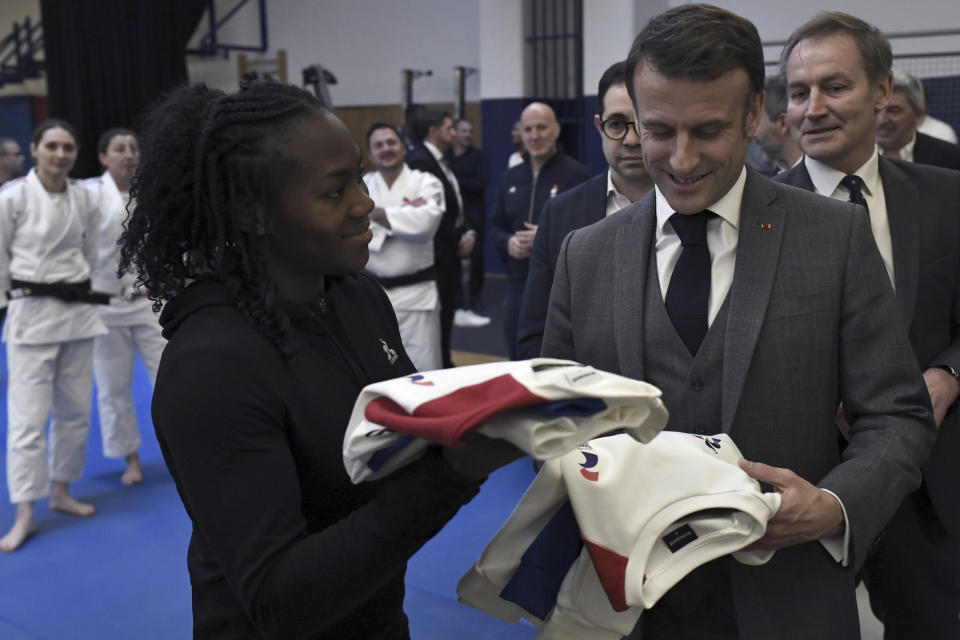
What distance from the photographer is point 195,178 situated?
1285mm

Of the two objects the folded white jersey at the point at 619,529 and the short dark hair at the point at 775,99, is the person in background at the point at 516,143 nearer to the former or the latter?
the short dark hair at the point at 775,99

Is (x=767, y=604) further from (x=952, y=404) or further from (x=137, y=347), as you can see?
(x=137, y=347)

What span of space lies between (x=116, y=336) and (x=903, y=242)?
13.4ft

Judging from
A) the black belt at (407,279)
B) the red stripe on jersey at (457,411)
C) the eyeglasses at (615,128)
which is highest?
the eyeglasses at (615,128)

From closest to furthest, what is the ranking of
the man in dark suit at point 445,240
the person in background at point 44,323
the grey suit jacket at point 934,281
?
the grey suit jacket at point 934,281, the person in background at point 44,323, the man in dark suit at point 445,240

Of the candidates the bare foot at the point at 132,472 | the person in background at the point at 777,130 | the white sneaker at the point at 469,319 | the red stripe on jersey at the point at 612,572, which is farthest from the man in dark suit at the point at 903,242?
the white sneaker at the point at 469,319

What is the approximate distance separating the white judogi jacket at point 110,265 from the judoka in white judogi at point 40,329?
0.81 feet

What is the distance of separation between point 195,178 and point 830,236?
39.9 inches

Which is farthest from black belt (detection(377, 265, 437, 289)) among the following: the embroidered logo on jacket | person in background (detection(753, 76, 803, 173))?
the embroidered logo on jacket

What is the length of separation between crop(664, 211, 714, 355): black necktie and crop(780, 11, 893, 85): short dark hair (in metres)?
0.97

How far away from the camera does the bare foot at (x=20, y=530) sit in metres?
3.96

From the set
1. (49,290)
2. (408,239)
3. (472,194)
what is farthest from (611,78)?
(472,194)

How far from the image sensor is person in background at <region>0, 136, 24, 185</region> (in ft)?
26.1

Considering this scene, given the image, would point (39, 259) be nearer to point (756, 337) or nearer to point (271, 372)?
point (271, 372)
